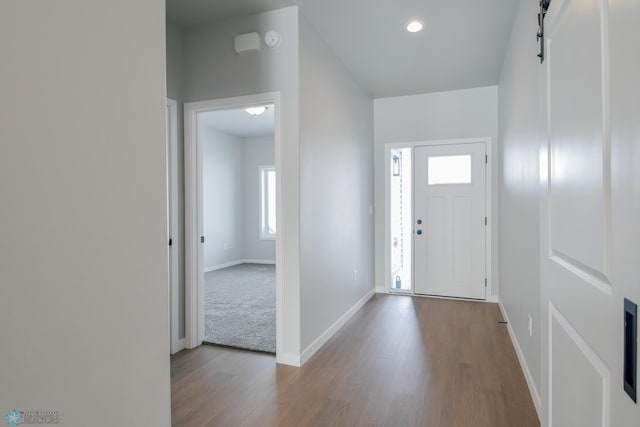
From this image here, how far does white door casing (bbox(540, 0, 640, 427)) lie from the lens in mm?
745

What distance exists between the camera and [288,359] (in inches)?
110

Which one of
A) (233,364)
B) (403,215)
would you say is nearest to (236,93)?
(233,364)

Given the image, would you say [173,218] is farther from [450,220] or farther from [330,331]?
[450,220]

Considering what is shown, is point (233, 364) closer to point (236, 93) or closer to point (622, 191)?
point (236, 93)

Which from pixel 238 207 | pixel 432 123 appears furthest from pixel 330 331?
pixel 238 207

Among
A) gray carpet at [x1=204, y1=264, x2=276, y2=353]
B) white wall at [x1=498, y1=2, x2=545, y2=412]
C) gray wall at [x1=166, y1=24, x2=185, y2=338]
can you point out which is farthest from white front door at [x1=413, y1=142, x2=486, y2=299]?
gray wall at [x1=166, y1=24, x2=185, y2=338]

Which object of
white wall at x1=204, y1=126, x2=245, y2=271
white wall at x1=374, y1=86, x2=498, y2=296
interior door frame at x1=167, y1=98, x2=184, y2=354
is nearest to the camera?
interior door frame at x1=167, y1=98, x2=184, y2=354

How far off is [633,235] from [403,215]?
5.43 metres

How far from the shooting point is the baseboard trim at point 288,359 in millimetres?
2764

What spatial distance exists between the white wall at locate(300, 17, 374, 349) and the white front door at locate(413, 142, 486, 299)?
79 cm

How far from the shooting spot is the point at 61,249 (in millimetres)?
1131

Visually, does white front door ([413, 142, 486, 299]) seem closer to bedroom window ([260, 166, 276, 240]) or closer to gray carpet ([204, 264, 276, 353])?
gray carpet ([204, 264, 276, 353])

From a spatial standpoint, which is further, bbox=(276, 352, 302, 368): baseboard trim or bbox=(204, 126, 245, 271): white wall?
bbox=(204, 126, 245, 271): white wall

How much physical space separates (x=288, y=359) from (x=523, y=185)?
2.19 metres
